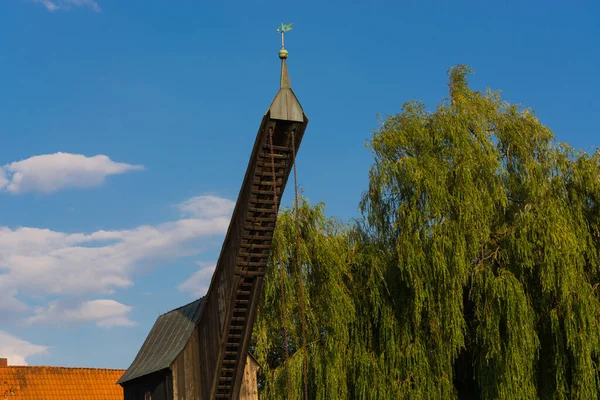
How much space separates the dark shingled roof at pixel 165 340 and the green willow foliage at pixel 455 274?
7.89ft

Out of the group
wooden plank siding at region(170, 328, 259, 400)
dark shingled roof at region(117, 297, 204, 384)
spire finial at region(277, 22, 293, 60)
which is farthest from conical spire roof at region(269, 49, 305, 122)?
dark shingled roof at region(117, 297, 204, 384)

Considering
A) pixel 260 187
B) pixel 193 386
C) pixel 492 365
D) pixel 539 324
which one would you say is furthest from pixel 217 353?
pixel 539 324

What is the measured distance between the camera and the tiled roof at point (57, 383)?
104 feet

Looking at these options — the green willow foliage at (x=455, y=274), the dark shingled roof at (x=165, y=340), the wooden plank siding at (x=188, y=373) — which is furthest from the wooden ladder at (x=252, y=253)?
the green willow foliage at (x=455, y=274)

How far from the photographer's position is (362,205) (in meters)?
22.6

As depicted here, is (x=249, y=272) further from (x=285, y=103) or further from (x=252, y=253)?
(x=285, y=103)

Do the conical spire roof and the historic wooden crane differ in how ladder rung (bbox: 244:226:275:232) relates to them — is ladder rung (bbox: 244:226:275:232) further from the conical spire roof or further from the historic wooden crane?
the conical spire roof

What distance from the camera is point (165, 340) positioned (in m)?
21.0

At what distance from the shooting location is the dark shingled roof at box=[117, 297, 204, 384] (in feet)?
61.8

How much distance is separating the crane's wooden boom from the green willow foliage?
6.24 metres

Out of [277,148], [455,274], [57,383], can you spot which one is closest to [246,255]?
[277,148]

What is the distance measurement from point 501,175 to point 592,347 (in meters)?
5.12

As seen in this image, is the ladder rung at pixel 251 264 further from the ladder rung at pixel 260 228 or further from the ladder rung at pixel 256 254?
the ladder rung at pixel 260 228

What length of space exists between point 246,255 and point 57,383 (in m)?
22.2
